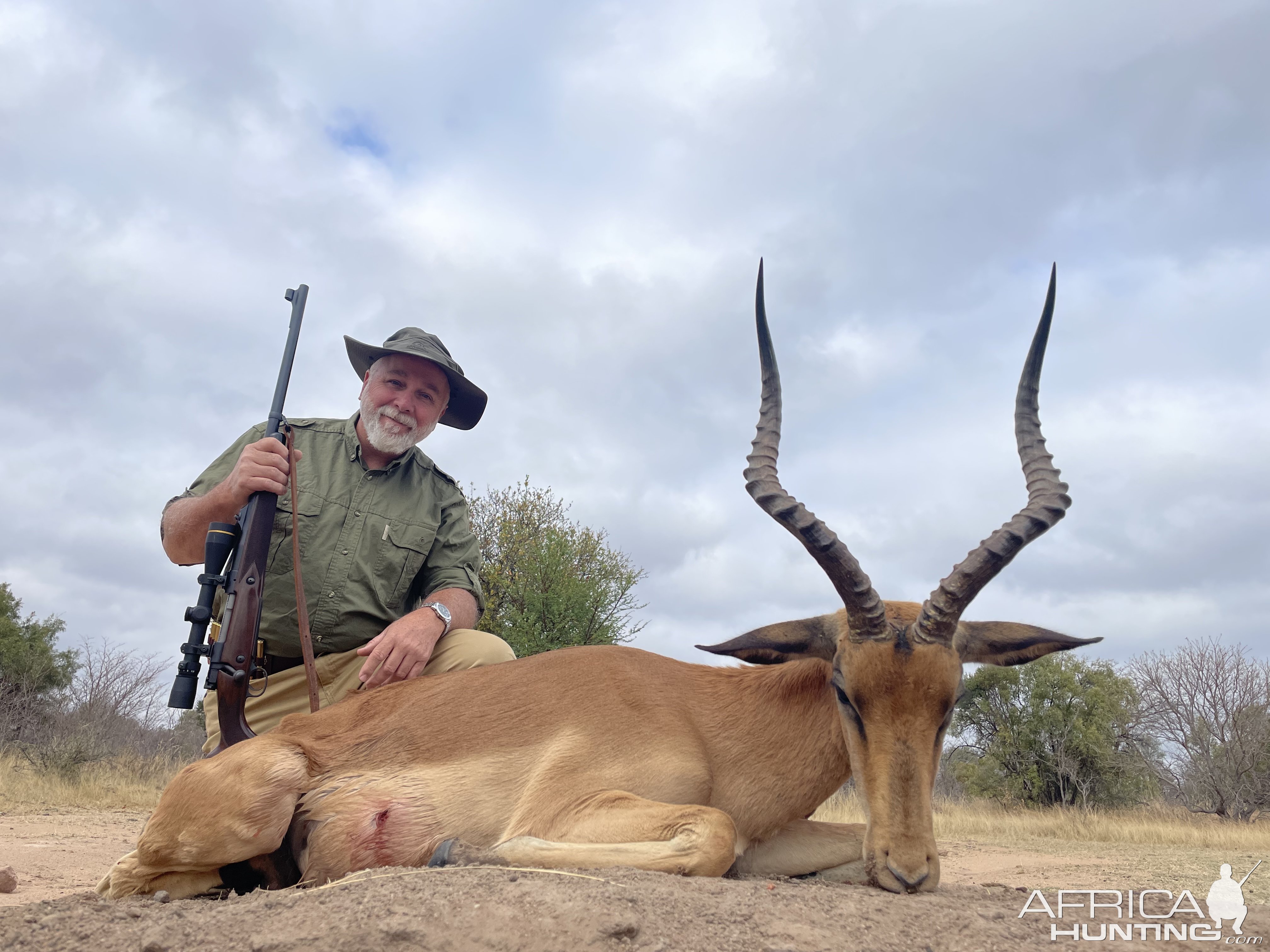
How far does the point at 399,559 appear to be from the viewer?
20.7 ft

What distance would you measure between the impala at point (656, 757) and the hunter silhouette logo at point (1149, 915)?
51cm

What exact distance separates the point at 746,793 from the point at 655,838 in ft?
2.91

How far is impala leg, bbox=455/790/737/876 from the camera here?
361 centimetres

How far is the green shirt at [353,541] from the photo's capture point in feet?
19.8

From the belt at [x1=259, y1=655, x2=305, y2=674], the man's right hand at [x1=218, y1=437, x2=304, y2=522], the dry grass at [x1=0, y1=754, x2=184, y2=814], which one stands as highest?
the man's right hand at [x1=218, y1=437, x2=304, y2=522]

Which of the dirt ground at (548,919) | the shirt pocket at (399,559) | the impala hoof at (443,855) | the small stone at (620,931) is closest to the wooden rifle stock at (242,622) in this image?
the shirt pocket at (399,559)

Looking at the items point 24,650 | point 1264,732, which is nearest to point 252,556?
point 1264,732

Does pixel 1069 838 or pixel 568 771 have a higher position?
pixel 568 771

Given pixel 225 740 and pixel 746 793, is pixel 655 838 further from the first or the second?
pixel 225 740

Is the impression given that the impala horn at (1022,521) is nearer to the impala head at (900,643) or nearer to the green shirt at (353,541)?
the impala head at (900,643)

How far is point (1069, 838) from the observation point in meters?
→ 13.0

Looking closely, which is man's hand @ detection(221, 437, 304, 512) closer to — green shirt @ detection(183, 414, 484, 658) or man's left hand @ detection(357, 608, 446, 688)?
green shirt @ detection(183, 414, 484, 658)

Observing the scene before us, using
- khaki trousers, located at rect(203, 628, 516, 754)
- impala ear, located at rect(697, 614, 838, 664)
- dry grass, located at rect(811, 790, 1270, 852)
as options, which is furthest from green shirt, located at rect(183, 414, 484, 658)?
dry grass, located at rect(811, 790, 1270, 852)

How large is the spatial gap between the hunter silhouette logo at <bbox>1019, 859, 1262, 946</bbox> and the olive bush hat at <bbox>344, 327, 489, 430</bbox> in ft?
16.0
